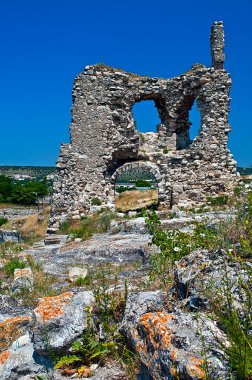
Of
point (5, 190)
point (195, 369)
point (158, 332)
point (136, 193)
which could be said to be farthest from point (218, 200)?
point (5, 190)

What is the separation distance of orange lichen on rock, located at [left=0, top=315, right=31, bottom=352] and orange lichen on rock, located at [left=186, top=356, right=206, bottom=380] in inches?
100

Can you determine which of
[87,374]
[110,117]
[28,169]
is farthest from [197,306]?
[28,169]

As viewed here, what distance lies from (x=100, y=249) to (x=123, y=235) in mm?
2043

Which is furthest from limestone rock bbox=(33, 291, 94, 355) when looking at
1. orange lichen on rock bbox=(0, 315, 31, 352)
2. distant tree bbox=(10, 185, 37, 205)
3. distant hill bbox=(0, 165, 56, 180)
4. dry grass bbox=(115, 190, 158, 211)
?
distant hill bbox=(0, 165, 56, 180)

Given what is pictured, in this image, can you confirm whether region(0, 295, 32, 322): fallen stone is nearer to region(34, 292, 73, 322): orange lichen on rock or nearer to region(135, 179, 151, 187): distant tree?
region(34, 292, 73, 322): orange lichen on rock

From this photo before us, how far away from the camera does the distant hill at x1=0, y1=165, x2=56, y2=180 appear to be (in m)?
130

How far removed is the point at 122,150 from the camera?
57.1ft

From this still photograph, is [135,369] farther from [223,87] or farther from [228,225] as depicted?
[223,87]

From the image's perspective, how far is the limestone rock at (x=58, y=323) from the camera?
3822 mm

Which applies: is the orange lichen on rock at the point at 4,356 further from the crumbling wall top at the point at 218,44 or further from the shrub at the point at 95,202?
the crumbling wall top at the point at 218,44

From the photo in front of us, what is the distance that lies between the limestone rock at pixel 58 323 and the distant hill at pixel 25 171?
414 feet

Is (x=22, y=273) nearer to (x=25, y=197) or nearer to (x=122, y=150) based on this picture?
(x=122, y=150)

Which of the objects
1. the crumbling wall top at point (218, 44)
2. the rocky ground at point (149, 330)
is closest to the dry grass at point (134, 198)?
the crumbling wall top at point (218, 44)

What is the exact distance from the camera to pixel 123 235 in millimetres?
11891
